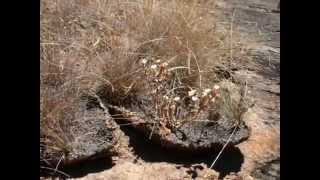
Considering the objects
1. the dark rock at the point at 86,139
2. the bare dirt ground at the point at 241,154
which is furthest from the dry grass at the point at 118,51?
the bare dirt ground at the point at 241,154

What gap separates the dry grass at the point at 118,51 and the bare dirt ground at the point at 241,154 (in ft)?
0.60

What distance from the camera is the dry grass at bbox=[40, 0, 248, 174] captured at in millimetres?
2682

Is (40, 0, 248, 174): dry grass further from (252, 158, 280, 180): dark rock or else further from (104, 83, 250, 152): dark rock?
(252, 158, 280, 180): dark rock

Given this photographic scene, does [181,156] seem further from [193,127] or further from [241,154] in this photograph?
[241,154]

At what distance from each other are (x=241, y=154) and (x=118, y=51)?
746mm

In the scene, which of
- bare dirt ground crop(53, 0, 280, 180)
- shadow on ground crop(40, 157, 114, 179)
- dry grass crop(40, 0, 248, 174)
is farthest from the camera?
dry grass crop(40, 0, 248, 174)

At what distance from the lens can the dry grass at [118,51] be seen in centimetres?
268

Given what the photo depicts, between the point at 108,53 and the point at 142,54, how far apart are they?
163 millimetres

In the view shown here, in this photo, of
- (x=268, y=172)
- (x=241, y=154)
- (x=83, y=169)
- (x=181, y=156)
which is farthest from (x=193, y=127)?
(x=83, y=169)

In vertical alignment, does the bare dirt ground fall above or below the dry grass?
below

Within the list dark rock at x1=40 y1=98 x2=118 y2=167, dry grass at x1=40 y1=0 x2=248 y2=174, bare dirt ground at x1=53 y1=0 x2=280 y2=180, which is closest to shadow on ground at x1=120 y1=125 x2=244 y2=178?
bare dirt ground at x1=53 y1=0 x2=280 y2=180

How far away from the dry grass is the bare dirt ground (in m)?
0.18

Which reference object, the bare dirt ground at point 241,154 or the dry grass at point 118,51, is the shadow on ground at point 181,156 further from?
the dry grass at point 118,51

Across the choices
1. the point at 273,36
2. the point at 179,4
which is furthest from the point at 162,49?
the point at 273,36
